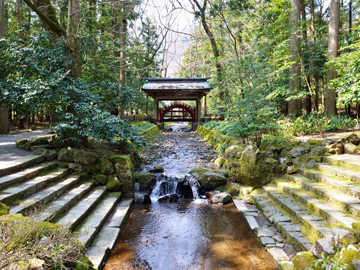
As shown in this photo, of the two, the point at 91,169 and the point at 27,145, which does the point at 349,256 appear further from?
the point at 27,145


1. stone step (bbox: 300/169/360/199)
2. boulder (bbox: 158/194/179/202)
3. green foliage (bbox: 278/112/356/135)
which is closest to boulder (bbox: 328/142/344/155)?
stone step (bbox: 300/169/360/199)

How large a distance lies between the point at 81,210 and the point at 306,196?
4.46 metres

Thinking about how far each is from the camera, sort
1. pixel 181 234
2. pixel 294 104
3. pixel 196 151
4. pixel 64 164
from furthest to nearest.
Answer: pixel 196 151 → pixel 294 104 → pixel 64 164 → pixel 181 234

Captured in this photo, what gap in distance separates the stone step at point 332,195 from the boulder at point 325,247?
0.99 metres

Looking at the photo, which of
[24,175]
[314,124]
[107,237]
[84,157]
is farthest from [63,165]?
[314,124]

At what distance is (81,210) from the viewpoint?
4.38 metres

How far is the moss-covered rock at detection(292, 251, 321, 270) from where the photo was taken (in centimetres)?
283

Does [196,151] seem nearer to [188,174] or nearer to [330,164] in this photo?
[188,174]

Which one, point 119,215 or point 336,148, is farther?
point 336,148

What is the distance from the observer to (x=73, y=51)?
21.6 feet

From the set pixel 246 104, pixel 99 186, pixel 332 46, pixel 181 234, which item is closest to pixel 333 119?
pixel 332 46

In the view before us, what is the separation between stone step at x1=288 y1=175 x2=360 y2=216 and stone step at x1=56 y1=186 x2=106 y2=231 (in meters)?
4.39

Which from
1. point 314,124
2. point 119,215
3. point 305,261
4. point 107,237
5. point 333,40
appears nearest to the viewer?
point 305,261

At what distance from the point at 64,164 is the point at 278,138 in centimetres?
623
